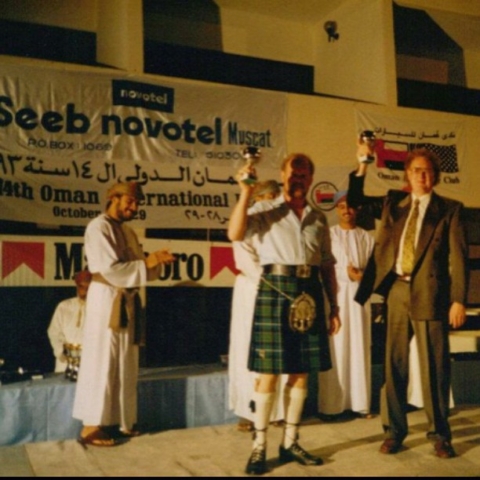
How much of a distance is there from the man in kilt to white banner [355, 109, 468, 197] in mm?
3520

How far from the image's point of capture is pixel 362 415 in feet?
18.2

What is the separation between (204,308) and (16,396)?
109 inches

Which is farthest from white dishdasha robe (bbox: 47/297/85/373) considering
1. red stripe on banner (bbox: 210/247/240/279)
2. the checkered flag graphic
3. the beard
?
the checkered flag graphic

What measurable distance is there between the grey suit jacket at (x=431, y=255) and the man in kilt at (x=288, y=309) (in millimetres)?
537

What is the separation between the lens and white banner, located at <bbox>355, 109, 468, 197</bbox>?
736cm

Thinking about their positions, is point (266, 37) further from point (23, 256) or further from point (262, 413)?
point (262, 413)

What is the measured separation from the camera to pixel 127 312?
15.2 ft

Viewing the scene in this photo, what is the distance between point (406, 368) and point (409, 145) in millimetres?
3985

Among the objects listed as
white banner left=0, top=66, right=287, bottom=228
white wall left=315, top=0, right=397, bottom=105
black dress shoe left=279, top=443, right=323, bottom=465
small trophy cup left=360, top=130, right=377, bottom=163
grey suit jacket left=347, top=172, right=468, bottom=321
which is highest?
white wall left=315, top=0, right=397, bottom=105

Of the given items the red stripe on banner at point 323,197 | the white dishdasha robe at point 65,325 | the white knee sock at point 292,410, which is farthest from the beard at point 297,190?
the red stripe on banner at point 323,197

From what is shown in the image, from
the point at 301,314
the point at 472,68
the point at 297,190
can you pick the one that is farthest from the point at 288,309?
the point at 472,68

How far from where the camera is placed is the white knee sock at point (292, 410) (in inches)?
156

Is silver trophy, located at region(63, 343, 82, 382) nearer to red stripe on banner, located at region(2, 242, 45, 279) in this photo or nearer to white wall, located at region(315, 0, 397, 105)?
red stripe on banner, located at region(2, 242, 45, 279)

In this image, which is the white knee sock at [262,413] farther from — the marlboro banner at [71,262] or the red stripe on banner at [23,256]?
the red stripe on banner at [23,256]
